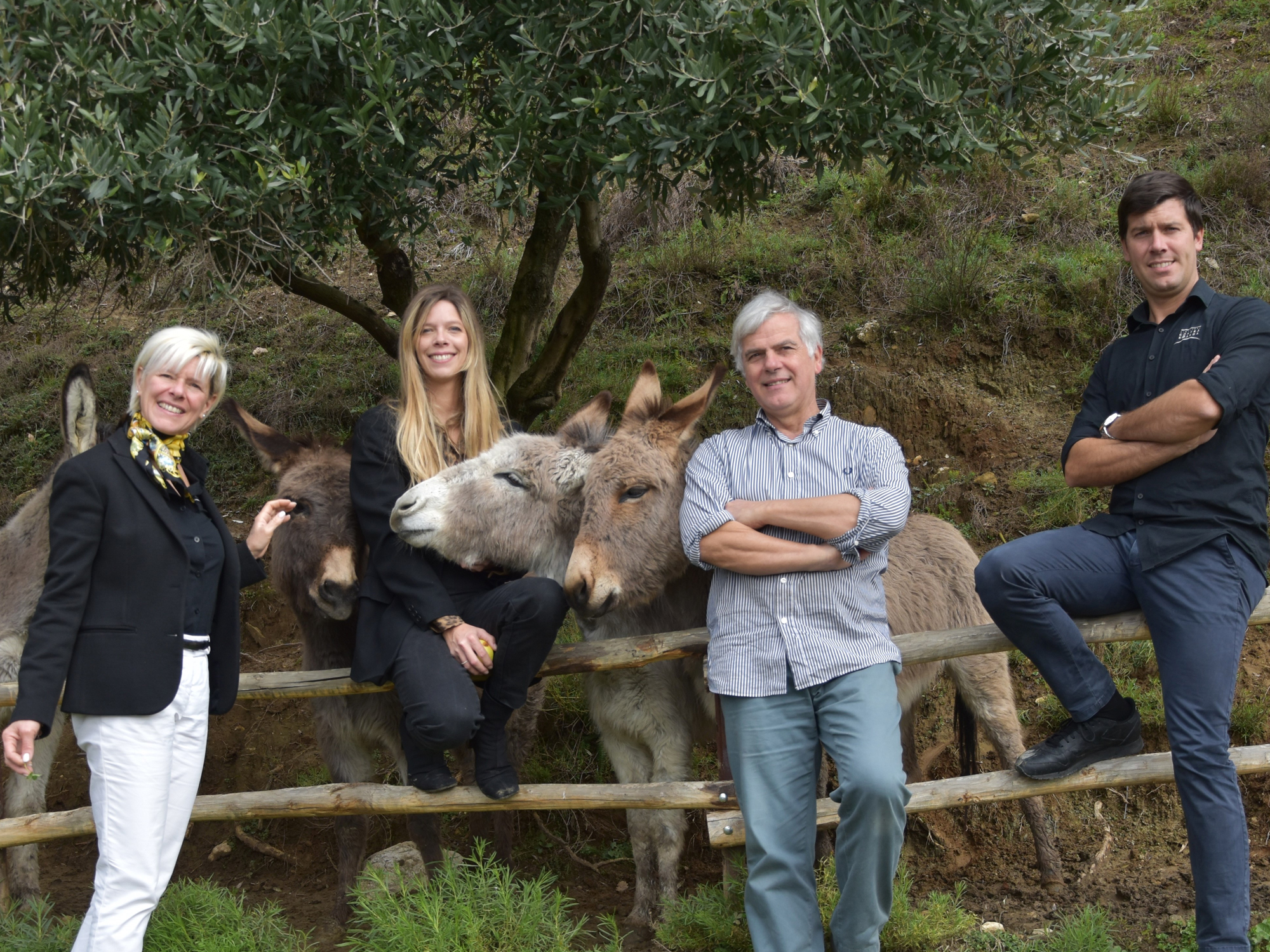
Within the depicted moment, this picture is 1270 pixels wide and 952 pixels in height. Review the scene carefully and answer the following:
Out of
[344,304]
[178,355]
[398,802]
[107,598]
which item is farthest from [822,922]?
[344,304]

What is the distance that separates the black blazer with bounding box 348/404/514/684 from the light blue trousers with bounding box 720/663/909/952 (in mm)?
1291

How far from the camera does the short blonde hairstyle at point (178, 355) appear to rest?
3.19 metres

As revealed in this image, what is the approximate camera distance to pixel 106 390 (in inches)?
356

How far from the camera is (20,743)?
2854mm

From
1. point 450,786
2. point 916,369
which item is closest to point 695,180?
point 916,369

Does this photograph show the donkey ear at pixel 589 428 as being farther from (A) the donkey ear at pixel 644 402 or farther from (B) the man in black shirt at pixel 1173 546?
(B) the man in black shirt at pixel 1173 546

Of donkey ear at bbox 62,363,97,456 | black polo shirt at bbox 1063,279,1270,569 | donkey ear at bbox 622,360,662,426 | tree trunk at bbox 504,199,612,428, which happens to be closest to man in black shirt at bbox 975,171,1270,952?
black polo shirt at bbox 1063,279,1270,569

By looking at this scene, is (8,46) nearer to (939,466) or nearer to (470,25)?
(470,25)

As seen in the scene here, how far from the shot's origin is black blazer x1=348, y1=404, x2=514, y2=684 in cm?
370

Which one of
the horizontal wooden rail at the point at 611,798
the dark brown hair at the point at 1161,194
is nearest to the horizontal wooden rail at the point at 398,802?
the horizontal wooden rail at the point at 611,798

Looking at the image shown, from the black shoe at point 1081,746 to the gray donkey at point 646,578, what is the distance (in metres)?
1.03

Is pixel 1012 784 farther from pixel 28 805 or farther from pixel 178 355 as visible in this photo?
pixel 28 805

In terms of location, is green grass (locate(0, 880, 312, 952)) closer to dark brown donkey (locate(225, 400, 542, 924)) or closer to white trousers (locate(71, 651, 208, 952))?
dark brown donkey (locate(225, 400, 542, 924))

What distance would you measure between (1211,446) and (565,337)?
4301mm
